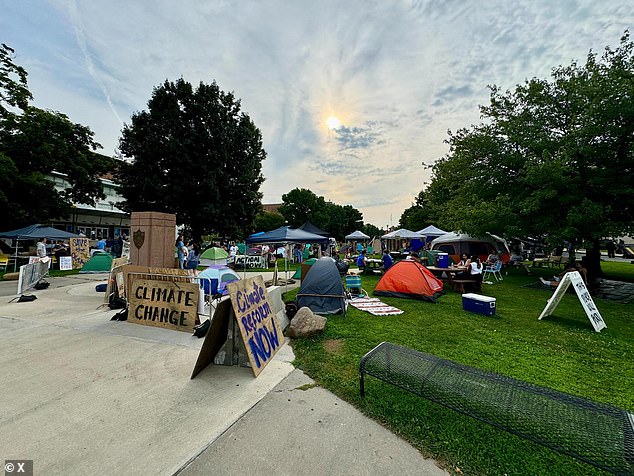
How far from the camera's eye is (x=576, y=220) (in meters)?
10.2

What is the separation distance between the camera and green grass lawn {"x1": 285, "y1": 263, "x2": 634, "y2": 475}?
241 centimetres

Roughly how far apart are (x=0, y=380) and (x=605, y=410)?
6.71 meters

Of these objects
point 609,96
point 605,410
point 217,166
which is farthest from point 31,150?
point 609,96

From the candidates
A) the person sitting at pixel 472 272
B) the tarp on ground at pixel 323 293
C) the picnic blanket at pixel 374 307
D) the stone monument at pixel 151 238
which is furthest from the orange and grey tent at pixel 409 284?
the stone monument at pixel 151 238

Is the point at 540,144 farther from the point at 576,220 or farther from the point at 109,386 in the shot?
the point at 109,386

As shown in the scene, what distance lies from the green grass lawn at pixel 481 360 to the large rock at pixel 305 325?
0.14 meters

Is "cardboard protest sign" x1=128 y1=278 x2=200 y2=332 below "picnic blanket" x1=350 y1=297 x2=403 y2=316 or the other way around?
the other way around

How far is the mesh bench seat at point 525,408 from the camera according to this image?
2053 millimetres

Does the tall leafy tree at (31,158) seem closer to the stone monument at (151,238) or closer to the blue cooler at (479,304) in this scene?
the stone monument at (151,238)

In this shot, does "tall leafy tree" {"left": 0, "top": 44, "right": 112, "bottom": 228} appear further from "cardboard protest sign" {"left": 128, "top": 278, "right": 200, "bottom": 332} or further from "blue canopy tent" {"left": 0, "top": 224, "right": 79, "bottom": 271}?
"cardboard protest sign" {"left": 128, "top": 278, "right": 200, "bottom": 332}

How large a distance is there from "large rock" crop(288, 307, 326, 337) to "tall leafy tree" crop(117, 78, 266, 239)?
16.1 meters

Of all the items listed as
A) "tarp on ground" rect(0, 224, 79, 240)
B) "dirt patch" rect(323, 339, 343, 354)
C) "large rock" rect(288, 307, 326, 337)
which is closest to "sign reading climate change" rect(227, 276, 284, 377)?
"large rock" rect(288, 307, 326, 337)

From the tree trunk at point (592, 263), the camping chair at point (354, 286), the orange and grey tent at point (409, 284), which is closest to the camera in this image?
the orange and grey tent at point (409, 284)

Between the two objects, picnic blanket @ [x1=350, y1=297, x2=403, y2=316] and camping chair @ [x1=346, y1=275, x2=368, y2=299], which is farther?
camping chair @ [x1=346, y1=275, x2=368, y2=299]
